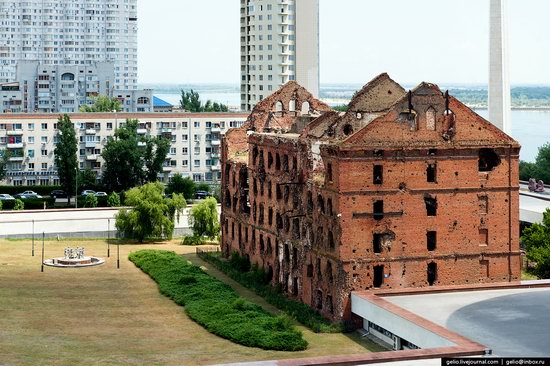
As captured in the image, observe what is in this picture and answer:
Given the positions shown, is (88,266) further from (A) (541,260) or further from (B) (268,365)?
(B) (268,365)

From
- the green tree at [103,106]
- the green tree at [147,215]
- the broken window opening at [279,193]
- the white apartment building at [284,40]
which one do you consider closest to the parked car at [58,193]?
the green tree at [147,215]

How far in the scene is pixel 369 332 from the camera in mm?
57219

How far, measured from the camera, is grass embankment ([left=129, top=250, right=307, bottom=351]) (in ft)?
178

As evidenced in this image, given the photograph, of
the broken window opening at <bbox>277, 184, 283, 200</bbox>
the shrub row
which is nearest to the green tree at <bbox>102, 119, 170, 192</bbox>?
the shrub row

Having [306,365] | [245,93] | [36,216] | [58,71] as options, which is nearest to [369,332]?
[306,365]

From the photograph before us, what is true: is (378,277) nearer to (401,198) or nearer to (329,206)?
(401,198)

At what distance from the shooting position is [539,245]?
68.8 meters

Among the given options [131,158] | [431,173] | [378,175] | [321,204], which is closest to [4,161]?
[131,158]

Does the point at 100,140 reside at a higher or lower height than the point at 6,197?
higher

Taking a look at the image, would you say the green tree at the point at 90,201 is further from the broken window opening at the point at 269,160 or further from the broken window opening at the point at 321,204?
the broken window opening at the point at 321,204

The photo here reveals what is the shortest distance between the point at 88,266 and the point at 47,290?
32.0 ft

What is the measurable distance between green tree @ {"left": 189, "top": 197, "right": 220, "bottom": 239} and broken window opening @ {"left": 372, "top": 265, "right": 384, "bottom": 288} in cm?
3271

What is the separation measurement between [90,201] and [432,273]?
55108 millimetres

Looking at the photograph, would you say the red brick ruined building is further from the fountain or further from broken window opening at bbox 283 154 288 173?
the fountain
